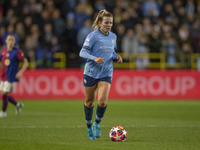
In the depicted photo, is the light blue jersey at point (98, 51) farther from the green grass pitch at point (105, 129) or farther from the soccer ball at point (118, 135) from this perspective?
the green grass pitch at point (105, 129)

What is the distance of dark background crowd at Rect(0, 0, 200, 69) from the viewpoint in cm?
2095

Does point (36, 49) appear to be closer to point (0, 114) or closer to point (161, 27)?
point (161, 27)

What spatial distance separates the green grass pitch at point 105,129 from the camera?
8.34 m

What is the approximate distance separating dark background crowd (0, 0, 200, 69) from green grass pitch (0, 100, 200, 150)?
4.71 m

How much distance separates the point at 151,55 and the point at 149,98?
2.12 m

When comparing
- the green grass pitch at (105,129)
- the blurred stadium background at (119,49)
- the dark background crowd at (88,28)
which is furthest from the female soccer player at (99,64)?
the dark background crowd at (88,28)

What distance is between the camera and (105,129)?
10.8 m

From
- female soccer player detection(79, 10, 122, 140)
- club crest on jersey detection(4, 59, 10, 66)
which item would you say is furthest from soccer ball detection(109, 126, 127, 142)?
club crest on jersey detection(4, 59, 10, 66)

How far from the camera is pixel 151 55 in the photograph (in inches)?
858

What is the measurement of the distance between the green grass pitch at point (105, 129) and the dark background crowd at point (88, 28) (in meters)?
4.71

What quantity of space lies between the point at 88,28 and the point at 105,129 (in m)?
10.6

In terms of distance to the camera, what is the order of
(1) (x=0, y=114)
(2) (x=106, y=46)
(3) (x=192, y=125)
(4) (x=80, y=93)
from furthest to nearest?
(4) (x=80, y=93), (1) (x=0, y=114), (3) (x=192, y=125), (2) (x=106, y=46)

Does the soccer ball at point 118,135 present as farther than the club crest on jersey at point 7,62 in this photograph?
No

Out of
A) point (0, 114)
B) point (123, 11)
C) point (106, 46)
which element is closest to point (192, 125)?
point (106, 46)
